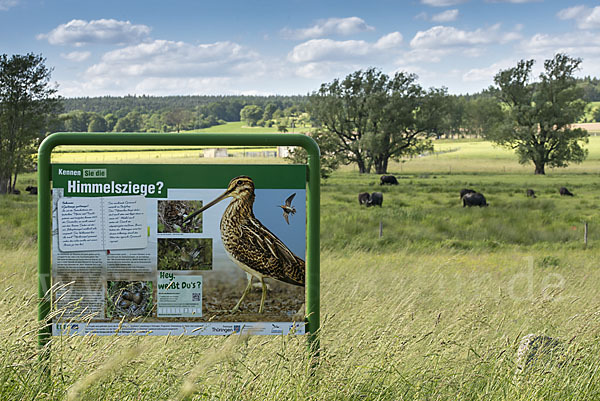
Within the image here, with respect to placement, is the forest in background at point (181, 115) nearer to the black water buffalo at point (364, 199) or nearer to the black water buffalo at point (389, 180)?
the black water buffalo at point (389, 180)

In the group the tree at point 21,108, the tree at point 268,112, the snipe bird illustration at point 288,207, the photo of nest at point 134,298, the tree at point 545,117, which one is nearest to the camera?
the photo of nest at point 134,298

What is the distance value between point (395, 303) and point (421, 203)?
3049cm

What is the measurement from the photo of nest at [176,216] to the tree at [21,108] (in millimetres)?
47965

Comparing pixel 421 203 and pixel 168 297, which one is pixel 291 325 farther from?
pixel 421 203

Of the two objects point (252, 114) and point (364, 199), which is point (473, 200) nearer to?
point (364, 199)

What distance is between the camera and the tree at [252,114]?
432ft

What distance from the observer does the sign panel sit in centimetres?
471

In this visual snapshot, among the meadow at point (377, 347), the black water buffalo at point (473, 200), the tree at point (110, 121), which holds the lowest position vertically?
the black water buffalo at point (473, 200)

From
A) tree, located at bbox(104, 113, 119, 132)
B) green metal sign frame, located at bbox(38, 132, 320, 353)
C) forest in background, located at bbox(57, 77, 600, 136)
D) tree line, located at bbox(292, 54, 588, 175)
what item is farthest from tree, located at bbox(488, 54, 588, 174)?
green metal sign frame, located at bbox(38, 132, 320, 353)

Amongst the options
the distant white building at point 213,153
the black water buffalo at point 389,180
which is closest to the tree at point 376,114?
the distant white building at point 213,153

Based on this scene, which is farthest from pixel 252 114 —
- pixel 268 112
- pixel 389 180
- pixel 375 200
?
pixel 375 200

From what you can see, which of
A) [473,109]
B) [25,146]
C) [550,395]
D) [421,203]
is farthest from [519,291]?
[473,109]

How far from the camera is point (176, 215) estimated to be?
473 cm

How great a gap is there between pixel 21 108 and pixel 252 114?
86555 millimetres
